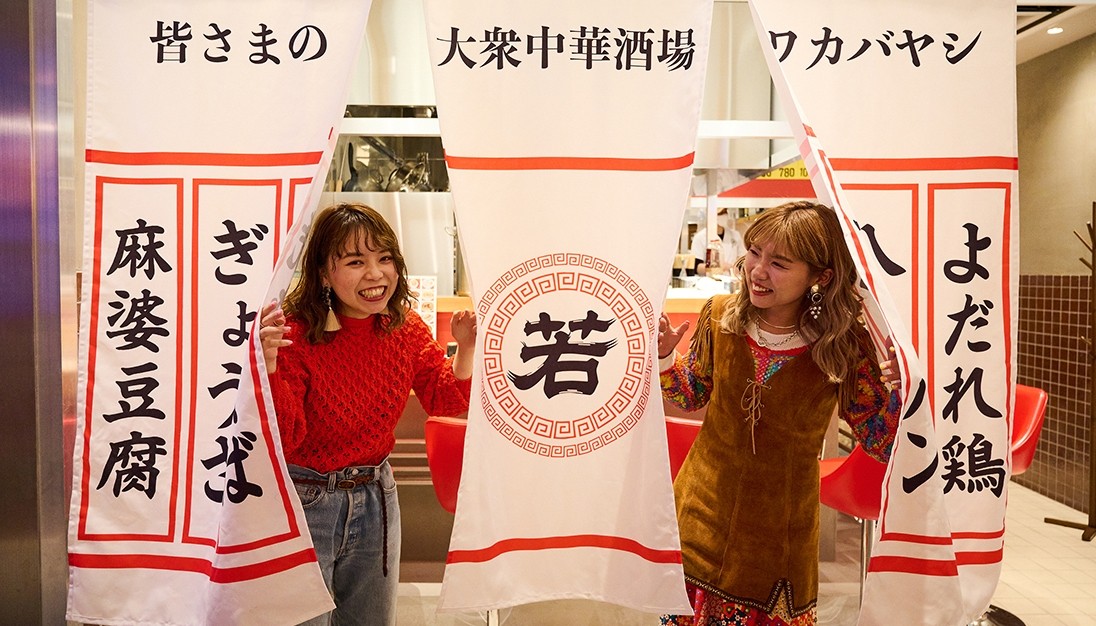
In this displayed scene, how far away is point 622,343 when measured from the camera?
1.74 meters

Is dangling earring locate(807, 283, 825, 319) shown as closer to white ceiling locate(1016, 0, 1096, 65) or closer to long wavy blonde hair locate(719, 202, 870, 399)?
long wavy blonde hair locate(719, 202, 870, 399)

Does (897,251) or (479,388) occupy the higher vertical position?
(897,251)

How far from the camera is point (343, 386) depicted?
185cm

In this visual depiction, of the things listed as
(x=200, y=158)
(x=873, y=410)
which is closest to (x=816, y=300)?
(x=873, y=410)

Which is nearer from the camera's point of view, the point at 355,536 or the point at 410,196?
the point at 355,536

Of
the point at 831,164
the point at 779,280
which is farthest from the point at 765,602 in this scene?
the point at 831,164

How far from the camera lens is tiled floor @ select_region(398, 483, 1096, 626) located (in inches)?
129

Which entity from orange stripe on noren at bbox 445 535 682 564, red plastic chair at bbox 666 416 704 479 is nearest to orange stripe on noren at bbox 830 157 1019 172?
red plastic chair at bbox 666 416 704 479

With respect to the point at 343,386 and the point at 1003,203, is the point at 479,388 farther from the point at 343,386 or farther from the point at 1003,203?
the point at 1003,203

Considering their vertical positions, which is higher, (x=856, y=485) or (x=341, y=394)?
(x=341, y=394)

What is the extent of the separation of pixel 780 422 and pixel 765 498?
0.18m

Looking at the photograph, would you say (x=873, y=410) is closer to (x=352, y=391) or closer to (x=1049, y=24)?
(x=352, y=391)

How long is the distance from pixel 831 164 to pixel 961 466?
779 mm

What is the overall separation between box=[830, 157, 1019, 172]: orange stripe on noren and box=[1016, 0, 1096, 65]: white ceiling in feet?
9.33
